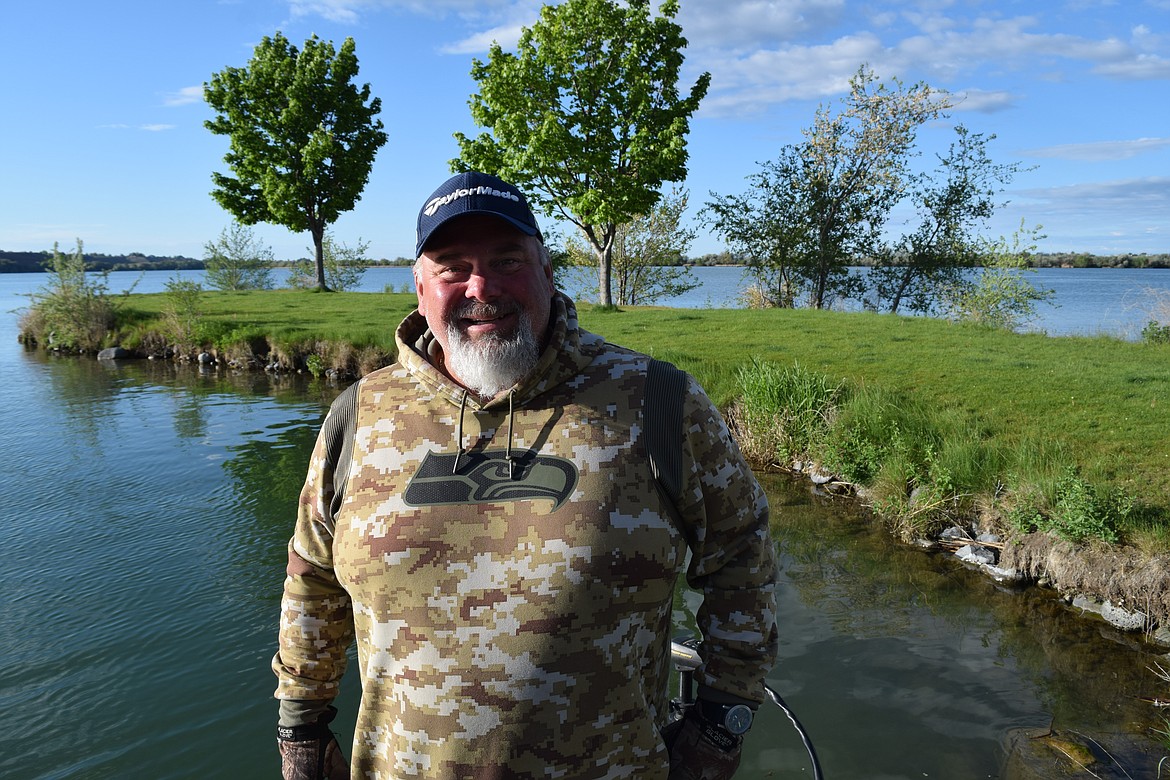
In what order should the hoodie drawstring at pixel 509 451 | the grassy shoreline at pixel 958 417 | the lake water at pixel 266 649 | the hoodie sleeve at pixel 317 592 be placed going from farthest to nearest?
the grassy shoreline at pixel 958 417, the lake water at pixel 266 649, the hoodie sleeve at pixel 317 592, the hoodie drawstring at pixel 509 451

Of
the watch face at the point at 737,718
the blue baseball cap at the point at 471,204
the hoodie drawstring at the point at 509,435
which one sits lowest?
the watch face at the point at 737,718

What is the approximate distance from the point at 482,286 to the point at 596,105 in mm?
25133

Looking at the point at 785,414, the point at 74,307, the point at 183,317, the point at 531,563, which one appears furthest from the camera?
the point at 74,307

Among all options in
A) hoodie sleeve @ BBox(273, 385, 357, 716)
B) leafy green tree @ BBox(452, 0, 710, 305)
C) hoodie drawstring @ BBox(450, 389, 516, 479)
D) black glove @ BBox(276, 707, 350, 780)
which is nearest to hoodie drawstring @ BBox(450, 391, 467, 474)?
hoodie drawstring @ BBox(450, 389, 516, 479)

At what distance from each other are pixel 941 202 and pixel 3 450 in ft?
96.8

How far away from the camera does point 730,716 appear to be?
2.36 m

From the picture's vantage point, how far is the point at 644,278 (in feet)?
136

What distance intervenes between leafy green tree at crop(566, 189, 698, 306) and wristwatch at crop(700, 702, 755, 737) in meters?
36.1

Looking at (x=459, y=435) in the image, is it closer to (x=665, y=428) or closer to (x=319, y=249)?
(x=665, y=428)

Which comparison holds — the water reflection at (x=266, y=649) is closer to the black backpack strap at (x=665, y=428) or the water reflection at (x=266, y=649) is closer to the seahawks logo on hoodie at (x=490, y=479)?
the black backpack strap at (x=665, y=428)

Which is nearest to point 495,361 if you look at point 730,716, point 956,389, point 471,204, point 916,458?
point 471,204

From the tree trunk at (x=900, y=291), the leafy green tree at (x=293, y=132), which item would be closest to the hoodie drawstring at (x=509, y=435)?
the tree trunk at (x=900, y=291)

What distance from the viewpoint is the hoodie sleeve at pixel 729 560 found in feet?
7.54

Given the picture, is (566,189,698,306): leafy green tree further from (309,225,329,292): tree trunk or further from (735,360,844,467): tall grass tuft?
(735,360,844,467): tall grass tuft
